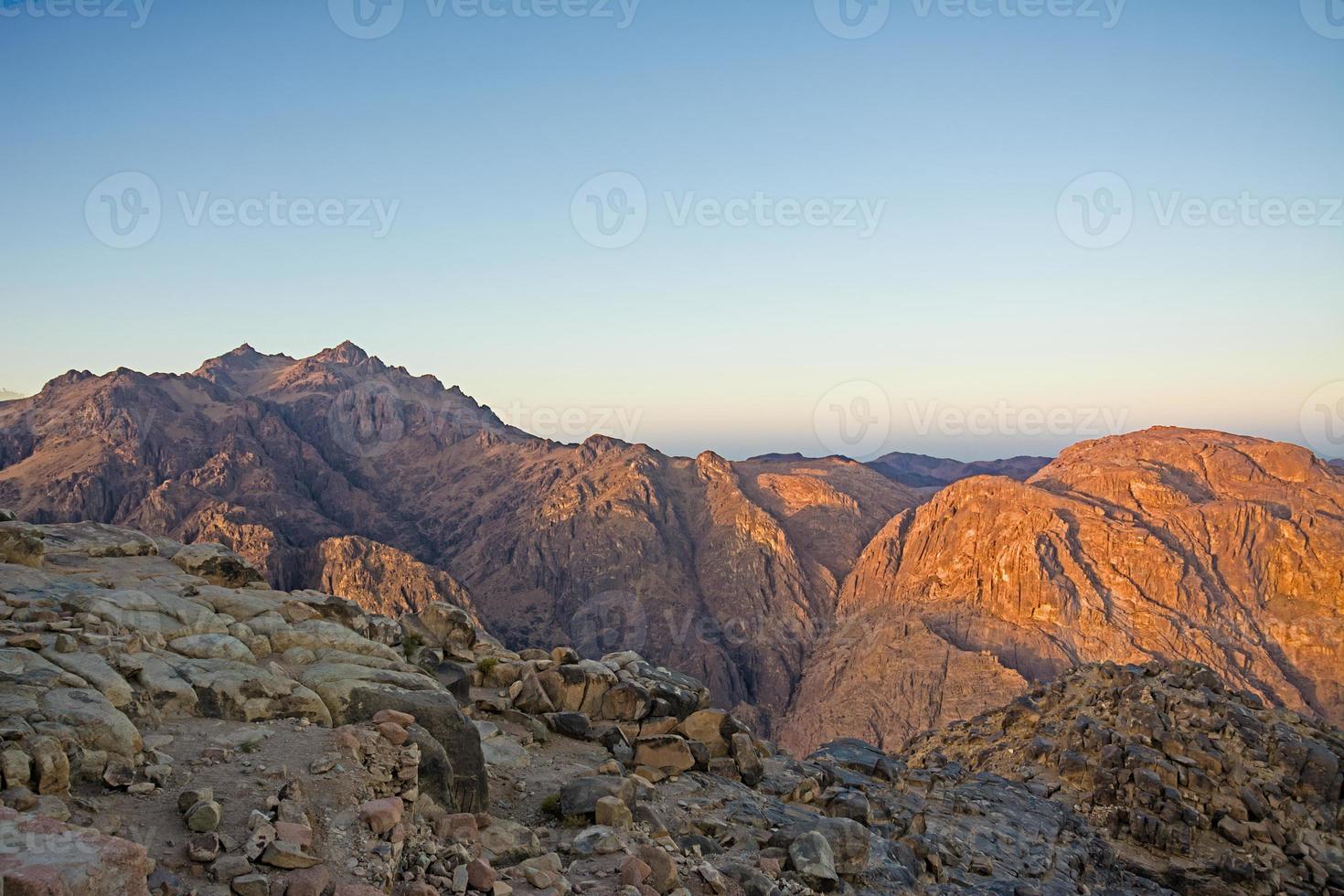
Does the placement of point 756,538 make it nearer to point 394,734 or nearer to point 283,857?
point 394,734

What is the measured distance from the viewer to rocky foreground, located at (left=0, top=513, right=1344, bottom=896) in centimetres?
708

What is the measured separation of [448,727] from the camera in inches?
426

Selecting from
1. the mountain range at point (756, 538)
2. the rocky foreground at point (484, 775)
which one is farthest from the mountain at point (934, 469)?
the rocky foreground at point (484, 775)

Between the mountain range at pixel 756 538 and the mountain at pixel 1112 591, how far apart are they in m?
0.19

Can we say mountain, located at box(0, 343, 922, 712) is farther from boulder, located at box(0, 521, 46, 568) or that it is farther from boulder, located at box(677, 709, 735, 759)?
boulder, located at box(0, 521, 46, 568)

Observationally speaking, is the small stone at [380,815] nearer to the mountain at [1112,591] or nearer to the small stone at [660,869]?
the small stone at [660,869]

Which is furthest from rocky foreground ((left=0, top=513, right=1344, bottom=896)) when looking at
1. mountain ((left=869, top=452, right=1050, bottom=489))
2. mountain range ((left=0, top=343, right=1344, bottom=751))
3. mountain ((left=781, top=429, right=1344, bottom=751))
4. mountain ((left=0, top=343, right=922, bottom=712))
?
mountain ((left=869, top=452, right=1050, bottom=489))

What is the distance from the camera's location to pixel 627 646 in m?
74.5

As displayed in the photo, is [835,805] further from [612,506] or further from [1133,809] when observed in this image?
[612,506]

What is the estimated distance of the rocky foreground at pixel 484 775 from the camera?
708 centimetres

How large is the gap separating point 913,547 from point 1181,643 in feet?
79.3

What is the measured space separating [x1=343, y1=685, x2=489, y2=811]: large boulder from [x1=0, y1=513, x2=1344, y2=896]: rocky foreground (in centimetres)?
4

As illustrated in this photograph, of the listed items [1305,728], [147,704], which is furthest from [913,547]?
[147,704]

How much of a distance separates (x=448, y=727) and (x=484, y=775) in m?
0.89
